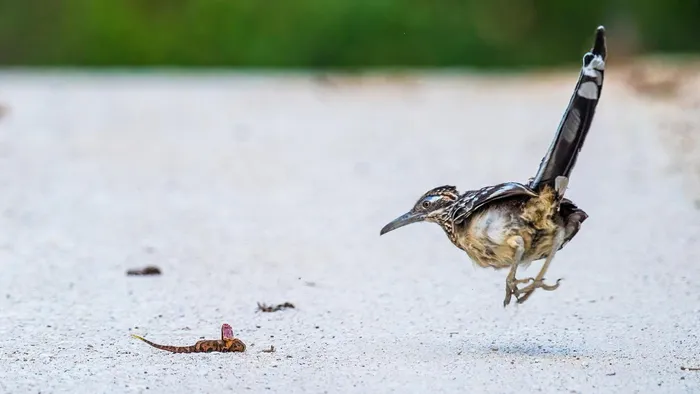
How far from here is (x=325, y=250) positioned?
29.2 feet

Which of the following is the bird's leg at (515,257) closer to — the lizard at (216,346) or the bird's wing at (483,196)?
the bird's wing at (483,196)

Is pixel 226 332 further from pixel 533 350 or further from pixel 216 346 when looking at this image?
pixel 533 350

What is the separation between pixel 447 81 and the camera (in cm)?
1866

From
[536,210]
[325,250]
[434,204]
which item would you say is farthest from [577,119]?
[325,250]

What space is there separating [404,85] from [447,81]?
1.02 meters

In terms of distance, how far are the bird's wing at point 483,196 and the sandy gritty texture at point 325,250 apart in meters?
0.60

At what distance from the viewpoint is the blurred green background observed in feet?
84.5

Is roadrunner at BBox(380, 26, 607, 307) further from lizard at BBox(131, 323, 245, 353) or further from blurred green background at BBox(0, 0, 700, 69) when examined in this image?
blurred green background at BBox(0, 0, 700, 69)

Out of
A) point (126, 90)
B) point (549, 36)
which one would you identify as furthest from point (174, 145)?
point (549, 36)

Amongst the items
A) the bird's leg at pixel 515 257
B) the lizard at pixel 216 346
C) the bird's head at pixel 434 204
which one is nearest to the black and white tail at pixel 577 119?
the bird's leg at pixel 515 257

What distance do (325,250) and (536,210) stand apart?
292 centimetres

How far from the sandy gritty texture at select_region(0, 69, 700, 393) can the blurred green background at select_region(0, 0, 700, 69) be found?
9.46 m

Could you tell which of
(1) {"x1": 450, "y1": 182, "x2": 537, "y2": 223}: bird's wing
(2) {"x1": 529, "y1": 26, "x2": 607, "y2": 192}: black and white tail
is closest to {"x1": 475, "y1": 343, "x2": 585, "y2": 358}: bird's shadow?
(1) {"x1": 450, "y1": 182, "x2": 537, "y2": 223}: bird's wing

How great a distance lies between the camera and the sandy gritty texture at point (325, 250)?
19.7ft
